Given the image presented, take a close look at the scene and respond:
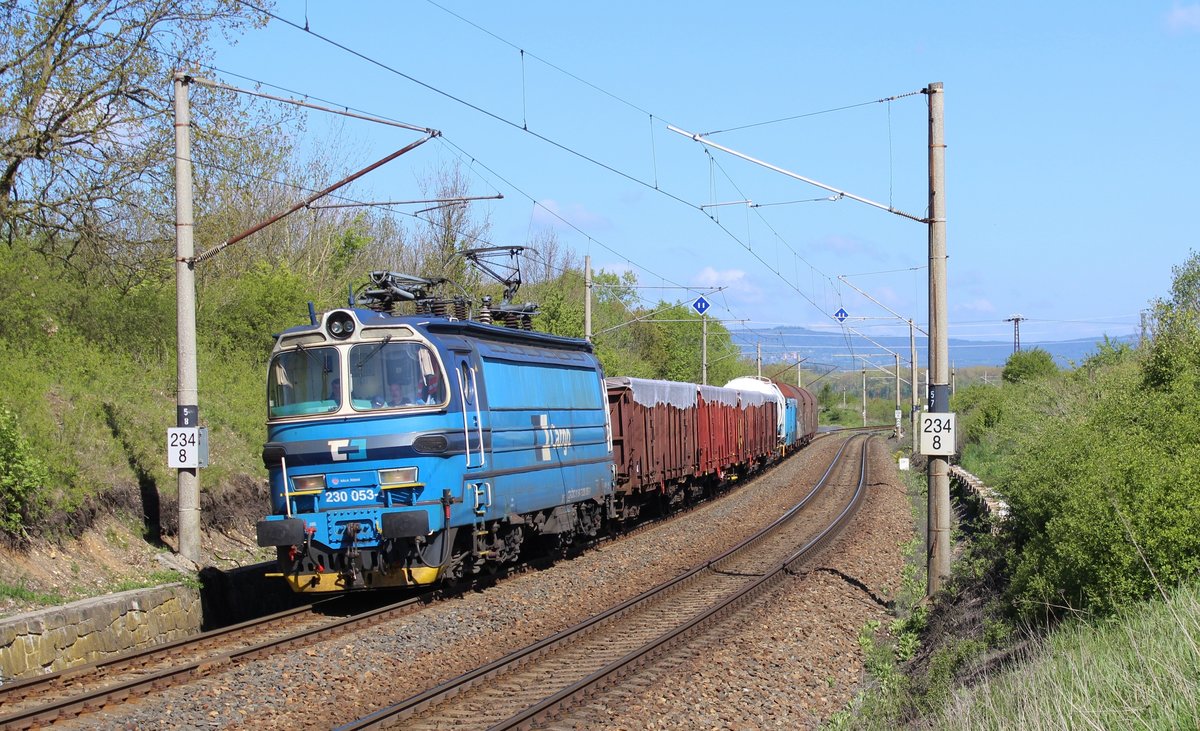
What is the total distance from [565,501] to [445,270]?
2202 cm

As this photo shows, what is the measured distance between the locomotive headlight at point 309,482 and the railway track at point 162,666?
143cm

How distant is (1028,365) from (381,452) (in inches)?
2197

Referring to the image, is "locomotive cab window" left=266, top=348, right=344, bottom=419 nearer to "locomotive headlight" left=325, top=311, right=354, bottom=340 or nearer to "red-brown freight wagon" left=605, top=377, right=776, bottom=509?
"locomotive headlight" left=325, top=311, right=354, bottom=340

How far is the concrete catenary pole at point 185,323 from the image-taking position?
13.2 meters

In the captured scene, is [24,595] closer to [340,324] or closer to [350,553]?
[350,553]

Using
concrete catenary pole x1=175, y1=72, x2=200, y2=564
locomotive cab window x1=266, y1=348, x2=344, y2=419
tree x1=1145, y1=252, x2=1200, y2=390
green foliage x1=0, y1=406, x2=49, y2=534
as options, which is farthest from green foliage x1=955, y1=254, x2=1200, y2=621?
green foliage x1=0, y1=406, x2=49, y2=534

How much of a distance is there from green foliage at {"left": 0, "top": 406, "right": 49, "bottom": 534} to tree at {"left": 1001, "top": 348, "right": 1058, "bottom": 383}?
5440 centimetres

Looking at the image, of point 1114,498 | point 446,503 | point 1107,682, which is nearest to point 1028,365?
point 1114,498

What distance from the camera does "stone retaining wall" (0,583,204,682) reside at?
9.71m

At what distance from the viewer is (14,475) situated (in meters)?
11.8

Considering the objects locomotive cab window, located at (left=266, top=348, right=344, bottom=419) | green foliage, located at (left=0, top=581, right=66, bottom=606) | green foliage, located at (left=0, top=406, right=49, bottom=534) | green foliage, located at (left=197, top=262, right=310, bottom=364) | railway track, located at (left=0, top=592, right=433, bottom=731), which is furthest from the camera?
green foliage, located at (left=197, top=262, right=310, bottom=364)

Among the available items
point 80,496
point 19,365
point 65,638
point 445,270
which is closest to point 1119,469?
point 65,638

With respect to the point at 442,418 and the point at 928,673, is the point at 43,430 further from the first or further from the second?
the point at 928,673

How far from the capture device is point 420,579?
1233 cm
